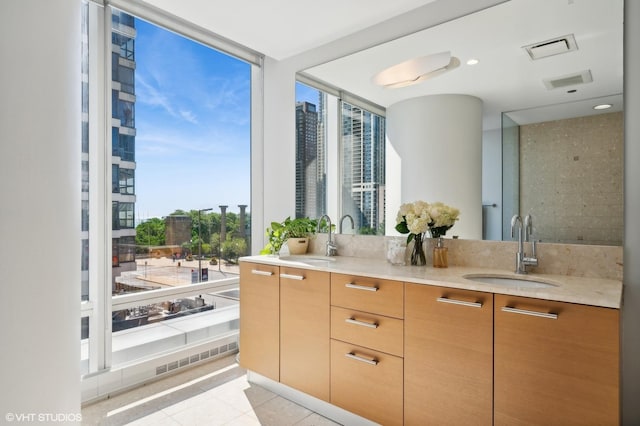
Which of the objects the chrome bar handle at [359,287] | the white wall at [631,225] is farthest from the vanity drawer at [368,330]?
the white wall at [631,225]

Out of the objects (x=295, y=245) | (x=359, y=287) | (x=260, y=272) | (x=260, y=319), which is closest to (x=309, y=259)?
(x=295, y=245)

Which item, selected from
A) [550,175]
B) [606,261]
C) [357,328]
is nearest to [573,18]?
[550,175]

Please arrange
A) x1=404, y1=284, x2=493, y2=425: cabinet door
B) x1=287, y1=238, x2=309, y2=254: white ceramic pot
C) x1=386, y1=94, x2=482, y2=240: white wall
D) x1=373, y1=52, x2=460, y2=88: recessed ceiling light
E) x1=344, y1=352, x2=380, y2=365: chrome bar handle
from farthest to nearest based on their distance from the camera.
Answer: x1=287, y1=238, x2=309, y2=254: white ceramic pot < x1=373, y1=52, x2=460, y2=88: recessed ceiling light < x1=386, y1=94, x2=482, y2=240: white wall < x1=344, y1=352, x2=380, y2=365: chrome bar handle < x1=404, y1=284, x2=493, y2=425: cabinet door

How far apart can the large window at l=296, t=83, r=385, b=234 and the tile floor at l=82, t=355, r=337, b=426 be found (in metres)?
1.29

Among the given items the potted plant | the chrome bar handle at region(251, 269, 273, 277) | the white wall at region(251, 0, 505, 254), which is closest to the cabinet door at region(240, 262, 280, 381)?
the chrome bar handle at region(251, 269, 273, 277)

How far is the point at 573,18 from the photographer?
71.9 inches

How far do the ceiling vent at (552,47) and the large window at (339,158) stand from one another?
969mm

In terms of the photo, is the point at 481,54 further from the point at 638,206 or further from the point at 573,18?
the point at 638,206

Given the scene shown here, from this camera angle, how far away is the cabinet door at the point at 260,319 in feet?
7.77

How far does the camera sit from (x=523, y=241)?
75.1 inches

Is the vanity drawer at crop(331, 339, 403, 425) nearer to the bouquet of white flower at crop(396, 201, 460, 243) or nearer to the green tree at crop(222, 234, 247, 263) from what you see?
the bouquet of white flower at crop(396, 201, 460, 243)

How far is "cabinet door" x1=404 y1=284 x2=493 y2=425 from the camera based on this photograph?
Answer: 60.9 inches

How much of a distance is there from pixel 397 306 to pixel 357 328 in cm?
28

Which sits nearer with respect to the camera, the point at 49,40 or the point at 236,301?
the point at 49,40
